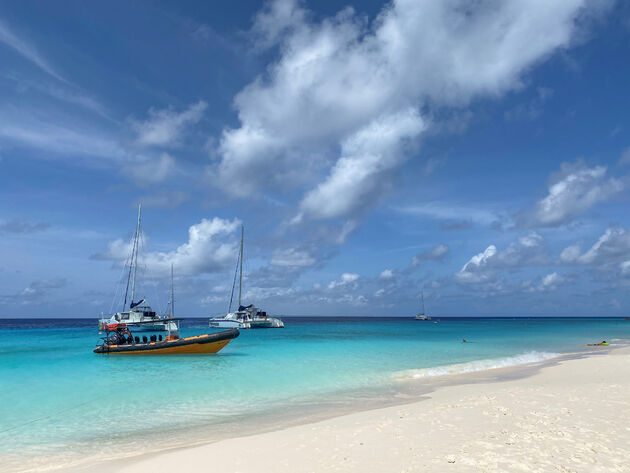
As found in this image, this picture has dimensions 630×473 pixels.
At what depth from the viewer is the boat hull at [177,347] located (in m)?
31.2

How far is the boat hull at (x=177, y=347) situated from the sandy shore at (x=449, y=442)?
2174cm

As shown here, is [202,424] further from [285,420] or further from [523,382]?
[523,382]

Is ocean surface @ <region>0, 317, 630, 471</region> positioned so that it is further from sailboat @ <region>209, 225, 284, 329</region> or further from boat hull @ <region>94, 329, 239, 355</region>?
sailboat @ <region>209, 225, 284, 329</region>

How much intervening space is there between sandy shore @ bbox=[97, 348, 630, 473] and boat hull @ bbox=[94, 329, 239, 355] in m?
21.7

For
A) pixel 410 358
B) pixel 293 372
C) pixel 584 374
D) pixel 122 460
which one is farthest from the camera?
pixel 410 358

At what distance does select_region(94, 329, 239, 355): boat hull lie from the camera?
3123 cm

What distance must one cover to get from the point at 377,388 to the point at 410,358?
14.0 meters

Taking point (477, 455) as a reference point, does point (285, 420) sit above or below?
below

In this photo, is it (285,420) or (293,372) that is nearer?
(285,420)

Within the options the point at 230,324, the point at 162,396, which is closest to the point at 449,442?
the point at 162,396

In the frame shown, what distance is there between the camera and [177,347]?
103 feet

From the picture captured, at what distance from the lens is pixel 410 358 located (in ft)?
102

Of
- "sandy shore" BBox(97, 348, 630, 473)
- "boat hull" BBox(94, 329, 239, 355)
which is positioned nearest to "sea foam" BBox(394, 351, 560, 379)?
"sandy shore" BBox(97, 348, 630, 473)

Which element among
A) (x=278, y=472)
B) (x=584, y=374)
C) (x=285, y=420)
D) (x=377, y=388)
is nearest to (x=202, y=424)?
(x=285, y=420)
